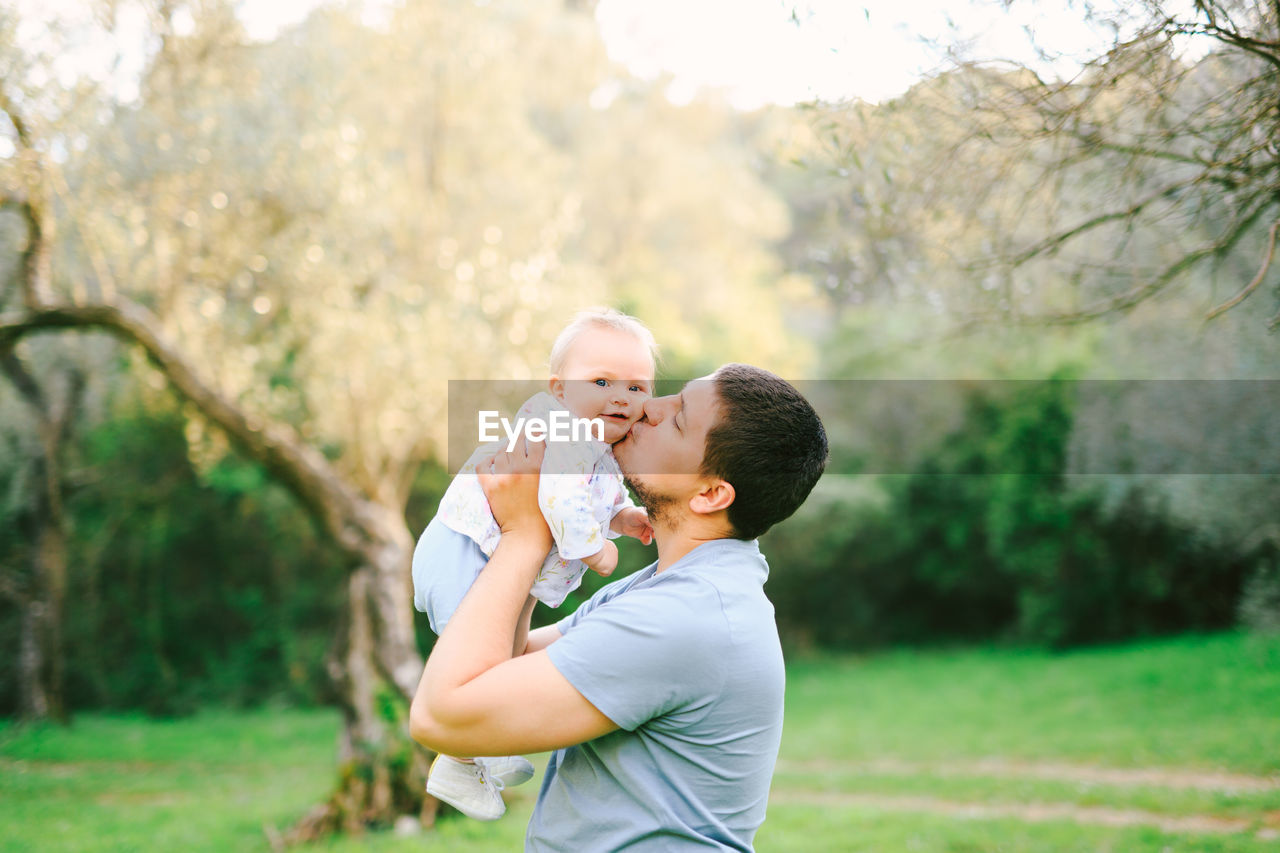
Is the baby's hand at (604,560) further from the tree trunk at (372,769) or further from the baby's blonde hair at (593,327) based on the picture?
the tree trunk at (372,769)

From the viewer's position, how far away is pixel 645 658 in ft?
5.18

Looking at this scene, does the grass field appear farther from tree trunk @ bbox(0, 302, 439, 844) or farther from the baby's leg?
the baby's leg

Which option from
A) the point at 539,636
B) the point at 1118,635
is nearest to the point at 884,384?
the point at 1118,635

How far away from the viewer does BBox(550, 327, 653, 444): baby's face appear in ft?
8.54

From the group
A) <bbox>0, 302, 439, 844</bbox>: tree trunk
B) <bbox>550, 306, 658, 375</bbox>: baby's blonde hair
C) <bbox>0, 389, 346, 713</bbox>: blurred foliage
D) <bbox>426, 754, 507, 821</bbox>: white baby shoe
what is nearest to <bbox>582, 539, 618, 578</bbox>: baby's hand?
<bbox>426, 754, 507, 821</bbox>: white baby shoe

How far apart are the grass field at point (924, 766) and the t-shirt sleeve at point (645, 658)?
17.5ft

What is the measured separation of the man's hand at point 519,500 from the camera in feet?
5.75

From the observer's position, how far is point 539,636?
214 centimetres

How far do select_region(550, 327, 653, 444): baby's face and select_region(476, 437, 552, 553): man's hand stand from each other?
80 cm

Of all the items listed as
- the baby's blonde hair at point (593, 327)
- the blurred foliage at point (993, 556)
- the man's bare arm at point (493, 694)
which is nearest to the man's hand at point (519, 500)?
the man's bare arm at point (493, 694)

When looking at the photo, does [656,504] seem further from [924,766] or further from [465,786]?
[924,766]

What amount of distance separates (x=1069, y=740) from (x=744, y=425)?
9.45 m

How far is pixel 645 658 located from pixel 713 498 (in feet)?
1.17

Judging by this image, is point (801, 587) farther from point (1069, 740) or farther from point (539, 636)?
point (539, 636)
